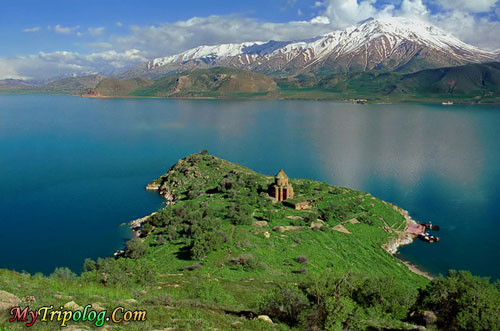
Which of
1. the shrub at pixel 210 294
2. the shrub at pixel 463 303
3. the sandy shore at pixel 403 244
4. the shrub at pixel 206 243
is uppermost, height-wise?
the shrub at pixel 463 303

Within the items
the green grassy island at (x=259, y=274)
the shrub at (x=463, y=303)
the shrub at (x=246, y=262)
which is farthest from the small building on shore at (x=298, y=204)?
the shrub at (x=463, y=303)

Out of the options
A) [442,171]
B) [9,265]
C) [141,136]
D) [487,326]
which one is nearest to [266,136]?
[141,136]

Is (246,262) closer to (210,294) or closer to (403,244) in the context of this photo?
(210,294)

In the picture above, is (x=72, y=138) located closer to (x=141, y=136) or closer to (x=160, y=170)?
(x=141, y=136)

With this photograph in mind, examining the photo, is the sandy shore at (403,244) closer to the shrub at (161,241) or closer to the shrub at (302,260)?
the shrub at (302,260)

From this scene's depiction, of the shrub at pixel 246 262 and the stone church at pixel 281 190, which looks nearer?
the shrub at pixel 246 262

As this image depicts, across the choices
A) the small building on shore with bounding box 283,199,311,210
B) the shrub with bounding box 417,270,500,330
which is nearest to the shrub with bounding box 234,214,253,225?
the small building on shore with bounding box 283,199,311,210

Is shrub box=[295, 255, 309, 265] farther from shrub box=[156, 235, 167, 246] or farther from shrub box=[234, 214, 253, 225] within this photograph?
shrub box=[156, 235, 167, 246]
